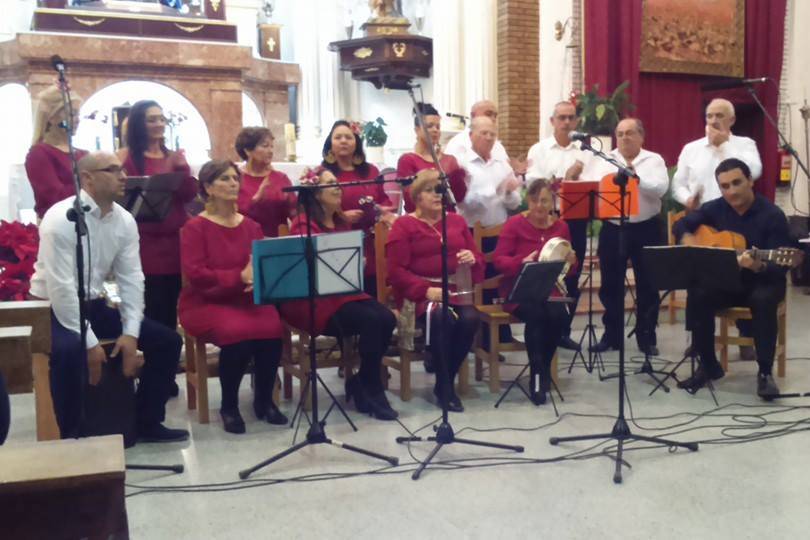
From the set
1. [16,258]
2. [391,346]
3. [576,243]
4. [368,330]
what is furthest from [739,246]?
[16,258]

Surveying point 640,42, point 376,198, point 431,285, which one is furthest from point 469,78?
point 431,285

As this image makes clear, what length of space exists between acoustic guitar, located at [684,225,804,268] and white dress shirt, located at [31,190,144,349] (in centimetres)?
298

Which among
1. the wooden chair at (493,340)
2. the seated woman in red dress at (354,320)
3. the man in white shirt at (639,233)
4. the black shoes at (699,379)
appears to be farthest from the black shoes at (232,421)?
the man in white shirt at (639,233)

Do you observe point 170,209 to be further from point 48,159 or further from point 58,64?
point 58,64

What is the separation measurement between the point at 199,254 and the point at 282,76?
8500 millimetres

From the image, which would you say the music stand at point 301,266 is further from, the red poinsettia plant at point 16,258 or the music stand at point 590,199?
the music stand at point 590,199

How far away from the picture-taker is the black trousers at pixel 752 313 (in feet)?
14.1

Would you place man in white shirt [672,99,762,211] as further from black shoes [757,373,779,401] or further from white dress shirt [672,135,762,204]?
black shoes [757,373,779,401]

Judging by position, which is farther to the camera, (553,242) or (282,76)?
(282,76)

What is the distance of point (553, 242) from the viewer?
427cm

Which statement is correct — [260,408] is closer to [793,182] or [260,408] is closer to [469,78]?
[469,78]

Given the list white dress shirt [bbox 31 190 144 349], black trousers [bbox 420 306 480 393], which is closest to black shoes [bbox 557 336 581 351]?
black trousers [bbox 420 306 480 393]

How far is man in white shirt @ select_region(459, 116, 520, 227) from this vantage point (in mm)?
4914

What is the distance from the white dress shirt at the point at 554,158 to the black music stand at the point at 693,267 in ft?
4.35
